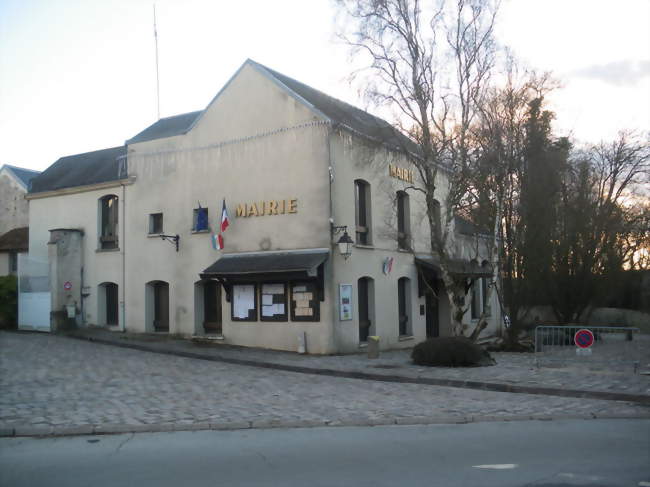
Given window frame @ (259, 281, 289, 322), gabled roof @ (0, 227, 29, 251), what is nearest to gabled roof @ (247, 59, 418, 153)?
window frame @ (259, 281, 289, 322)

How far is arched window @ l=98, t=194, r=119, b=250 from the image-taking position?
74.4 feet

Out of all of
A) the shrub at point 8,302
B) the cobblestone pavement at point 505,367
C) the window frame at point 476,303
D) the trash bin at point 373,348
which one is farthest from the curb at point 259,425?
the window frame at point 476,303

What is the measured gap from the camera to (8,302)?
23734 mm

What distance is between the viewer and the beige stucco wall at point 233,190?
1798 cm

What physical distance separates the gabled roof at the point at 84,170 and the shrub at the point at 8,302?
13.1 ft

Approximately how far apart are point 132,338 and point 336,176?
899 centimetres

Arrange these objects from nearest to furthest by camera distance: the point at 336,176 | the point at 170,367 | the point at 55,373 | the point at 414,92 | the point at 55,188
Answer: the point at 55,373 < the point at 170,367 < the point at 414,92 < the point at 336,176 < the point at 55,188

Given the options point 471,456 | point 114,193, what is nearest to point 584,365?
point 471,456

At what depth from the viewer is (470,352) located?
14891mm

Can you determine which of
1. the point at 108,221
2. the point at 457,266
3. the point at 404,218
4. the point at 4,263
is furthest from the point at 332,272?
the point at 4,263

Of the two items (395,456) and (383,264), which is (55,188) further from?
(395,456)

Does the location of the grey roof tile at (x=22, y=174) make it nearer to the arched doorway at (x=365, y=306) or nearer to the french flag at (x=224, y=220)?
the french flag at (x=224, y=220)

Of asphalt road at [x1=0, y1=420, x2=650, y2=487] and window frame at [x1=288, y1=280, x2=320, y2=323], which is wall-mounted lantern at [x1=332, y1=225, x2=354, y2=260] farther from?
asphalt road at [x1=0, y1=420, x2=650, y2=487]

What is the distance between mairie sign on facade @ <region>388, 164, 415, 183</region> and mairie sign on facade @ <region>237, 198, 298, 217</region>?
4.43 metres
